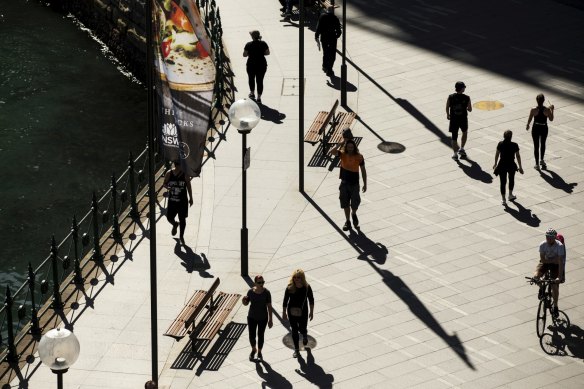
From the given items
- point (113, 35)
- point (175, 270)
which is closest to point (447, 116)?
point (175, 270)

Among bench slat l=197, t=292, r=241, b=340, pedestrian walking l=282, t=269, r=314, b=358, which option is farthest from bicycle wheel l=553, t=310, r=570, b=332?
bench slat l=197, t=292, r=241, b=340

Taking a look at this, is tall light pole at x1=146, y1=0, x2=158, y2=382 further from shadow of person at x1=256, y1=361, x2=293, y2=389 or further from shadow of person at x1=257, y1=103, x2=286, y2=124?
shadow of person at x1=257, y1=103, x2=286, y2=124

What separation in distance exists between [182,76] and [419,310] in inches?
317

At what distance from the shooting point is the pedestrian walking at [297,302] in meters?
23.7

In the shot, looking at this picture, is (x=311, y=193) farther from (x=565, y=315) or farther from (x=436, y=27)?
(x=436, y=27)

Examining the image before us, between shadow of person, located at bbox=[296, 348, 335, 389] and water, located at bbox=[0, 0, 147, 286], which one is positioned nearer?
shadow of person, located at bbox=[296, 348, 335, 389]

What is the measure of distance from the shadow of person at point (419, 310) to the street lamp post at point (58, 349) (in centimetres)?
843

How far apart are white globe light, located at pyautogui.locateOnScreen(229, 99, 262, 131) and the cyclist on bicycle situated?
5.65 m

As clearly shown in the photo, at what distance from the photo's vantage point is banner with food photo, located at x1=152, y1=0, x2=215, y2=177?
19.6 metres

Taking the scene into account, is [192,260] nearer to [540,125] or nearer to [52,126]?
[540,125]

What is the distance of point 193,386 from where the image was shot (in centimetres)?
2352

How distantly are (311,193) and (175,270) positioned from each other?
14.4 feet

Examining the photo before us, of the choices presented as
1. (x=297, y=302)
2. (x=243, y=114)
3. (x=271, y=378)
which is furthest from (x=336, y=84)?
(x=271, y=378)

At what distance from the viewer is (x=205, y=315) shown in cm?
2511
